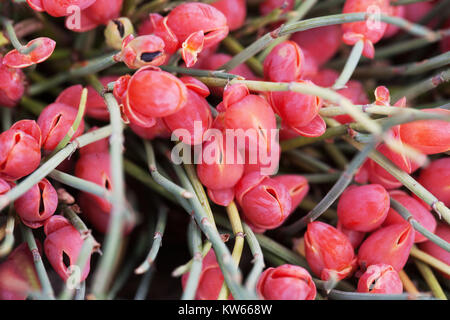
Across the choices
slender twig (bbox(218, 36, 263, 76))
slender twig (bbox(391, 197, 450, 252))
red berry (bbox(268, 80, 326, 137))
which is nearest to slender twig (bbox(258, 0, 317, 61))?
slender twig (bbox(218, 36, 263, 76))

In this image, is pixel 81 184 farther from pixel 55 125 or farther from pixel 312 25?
pixel 312 25

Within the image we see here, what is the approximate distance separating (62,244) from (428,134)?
34 centimetres

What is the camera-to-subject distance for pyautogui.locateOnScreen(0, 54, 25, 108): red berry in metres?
0.47

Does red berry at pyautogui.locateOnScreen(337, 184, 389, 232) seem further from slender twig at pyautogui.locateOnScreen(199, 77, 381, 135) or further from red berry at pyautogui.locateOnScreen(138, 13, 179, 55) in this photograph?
red berry at pyautogui.locateOnScreen(138, 13, 179, 55)

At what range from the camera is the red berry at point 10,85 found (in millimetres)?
465

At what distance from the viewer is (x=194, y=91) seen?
435mm

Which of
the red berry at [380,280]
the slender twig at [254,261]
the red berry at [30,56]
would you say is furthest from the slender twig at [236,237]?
the red berry at [30,56]

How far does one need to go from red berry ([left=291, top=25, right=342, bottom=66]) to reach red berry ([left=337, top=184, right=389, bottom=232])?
7.7 inches

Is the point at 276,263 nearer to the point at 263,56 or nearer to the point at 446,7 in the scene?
the point at 263,56

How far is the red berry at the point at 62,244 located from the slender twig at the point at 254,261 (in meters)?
0.14

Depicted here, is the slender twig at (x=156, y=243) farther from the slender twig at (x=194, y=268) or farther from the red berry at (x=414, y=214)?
the red berry at (x=414, y=214)

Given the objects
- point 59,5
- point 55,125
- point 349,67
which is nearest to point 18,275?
point 55,125

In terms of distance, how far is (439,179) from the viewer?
0.48 m
